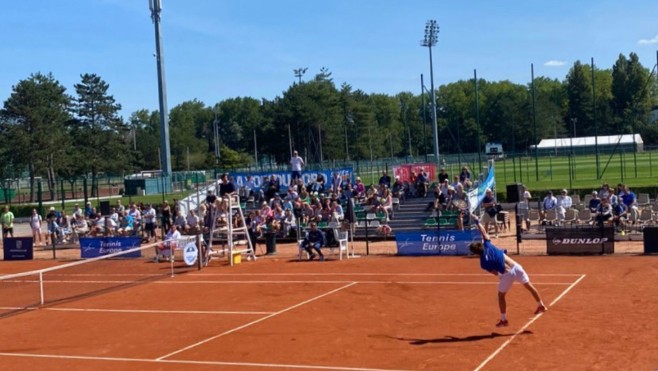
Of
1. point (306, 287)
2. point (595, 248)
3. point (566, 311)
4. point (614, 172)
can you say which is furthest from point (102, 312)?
point (614, 172)

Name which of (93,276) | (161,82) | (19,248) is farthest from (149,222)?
(161,82)

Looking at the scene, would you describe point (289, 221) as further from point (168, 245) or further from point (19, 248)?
point (19, 248)

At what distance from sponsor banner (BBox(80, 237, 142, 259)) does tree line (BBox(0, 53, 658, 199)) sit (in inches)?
1083

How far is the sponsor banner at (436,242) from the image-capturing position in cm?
2611

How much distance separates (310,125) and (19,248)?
200 ft

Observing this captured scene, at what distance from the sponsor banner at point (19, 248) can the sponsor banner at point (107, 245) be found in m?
2.57

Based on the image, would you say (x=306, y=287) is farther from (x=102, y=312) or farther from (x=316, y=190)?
(x=316, y=190)

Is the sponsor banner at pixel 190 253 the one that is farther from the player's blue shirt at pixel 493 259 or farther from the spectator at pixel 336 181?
the player's blue shirt at pixel 493 259

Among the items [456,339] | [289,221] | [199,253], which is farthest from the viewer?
[289,221]

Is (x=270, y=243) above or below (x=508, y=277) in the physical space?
below

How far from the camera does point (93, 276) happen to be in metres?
27.0

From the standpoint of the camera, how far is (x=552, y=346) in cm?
1238

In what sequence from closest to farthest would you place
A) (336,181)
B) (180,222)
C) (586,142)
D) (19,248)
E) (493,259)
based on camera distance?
(493,259) < (180,222) < (19,248) < (336,181) < (586,142)

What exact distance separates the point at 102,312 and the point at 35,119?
207 ft
